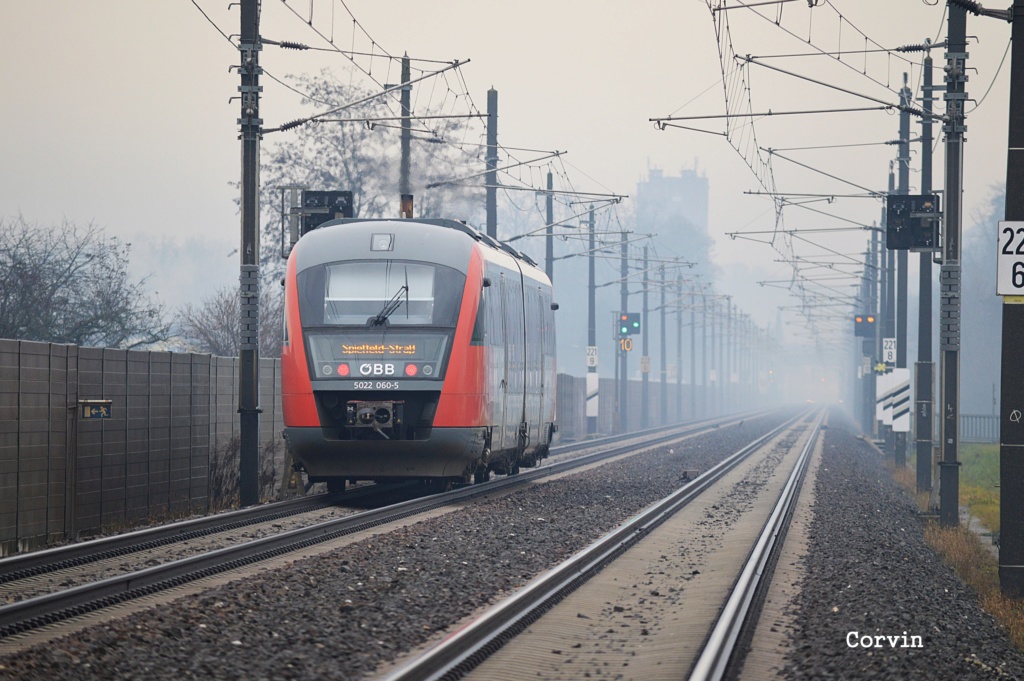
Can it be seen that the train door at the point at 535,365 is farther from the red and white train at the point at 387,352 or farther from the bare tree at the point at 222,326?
the bare tree at the point at 222,326

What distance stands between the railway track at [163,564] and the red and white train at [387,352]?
0.85 meters

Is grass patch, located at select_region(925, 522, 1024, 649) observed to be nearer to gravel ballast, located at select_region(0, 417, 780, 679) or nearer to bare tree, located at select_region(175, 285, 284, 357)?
gravel ballast, located at select_region(0, 417, 780, 679)

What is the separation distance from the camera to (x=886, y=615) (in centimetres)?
1035

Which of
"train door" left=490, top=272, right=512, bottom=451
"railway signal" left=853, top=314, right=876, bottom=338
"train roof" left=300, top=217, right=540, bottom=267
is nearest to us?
"train roof" left=300, top=217, right=540, bottom=267

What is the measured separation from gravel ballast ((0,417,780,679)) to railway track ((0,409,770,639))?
0.65 m

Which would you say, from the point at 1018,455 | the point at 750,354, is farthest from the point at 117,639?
the point at 750,354

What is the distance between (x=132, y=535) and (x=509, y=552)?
393 centimetres

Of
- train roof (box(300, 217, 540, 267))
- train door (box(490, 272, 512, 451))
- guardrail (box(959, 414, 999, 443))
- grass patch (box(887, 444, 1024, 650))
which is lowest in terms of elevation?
guardrail (box(959, 414, 999, 443))

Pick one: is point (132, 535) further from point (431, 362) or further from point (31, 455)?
point (431, 362)

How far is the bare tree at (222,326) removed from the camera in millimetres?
38906

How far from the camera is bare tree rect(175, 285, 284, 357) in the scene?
38.9 m

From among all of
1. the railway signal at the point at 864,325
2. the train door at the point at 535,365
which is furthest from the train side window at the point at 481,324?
the railway signal at the point at 864,325

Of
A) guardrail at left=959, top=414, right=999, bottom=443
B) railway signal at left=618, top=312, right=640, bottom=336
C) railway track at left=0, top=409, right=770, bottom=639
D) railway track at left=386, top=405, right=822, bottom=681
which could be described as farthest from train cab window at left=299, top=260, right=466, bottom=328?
guardrail at left=959, top=414, right=999, bottom=443

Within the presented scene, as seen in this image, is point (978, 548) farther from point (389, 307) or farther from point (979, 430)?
point (979, 430)
